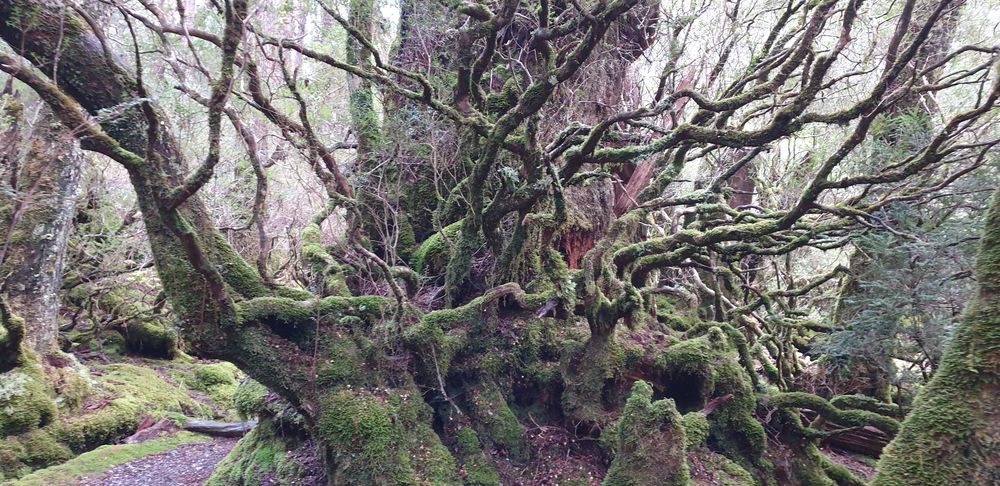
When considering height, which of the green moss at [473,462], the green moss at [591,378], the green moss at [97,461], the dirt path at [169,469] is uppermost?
the green moss at [591,378]

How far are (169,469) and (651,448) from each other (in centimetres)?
610

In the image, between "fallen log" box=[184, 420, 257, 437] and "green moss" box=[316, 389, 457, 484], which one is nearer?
"green moss" box=[316, 389, 457, 484]

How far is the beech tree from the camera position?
3.94 meters

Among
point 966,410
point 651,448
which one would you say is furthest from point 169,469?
point 966,410

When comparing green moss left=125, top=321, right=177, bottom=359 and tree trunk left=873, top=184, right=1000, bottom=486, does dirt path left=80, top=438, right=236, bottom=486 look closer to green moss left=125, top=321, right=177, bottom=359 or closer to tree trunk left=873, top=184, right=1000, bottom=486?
green moss left=125, top=321, right=177, bottom=359

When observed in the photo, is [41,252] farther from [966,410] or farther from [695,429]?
[966,410]

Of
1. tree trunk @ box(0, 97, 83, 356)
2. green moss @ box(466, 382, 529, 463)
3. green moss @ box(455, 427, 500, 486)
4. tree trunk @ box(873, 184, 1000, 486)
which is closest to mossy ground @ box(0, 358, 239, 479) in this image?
tree trunk @ box(0, 97, 83, 356)

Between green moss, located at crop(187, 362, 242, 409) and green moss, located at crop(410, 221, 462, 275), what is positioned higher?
green moss, located at crop(410, 221, 462, 275)

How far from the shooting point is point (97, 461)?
6.07 meters

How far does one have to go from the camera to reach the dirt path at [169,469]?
19.2 ft

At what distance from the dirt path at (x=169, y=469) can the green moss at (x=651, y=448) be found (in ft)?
17.3

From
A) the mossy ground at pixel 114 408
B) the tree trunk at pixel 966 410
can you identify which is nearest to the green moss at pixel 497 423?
the tree trunk at pixel 966 410

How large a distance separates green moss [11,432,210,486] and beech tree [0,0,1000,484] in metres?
2.10

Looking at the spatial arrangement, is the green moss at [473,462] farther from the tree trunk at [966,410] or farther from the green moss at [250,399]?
the tree trunk at [966,410]
